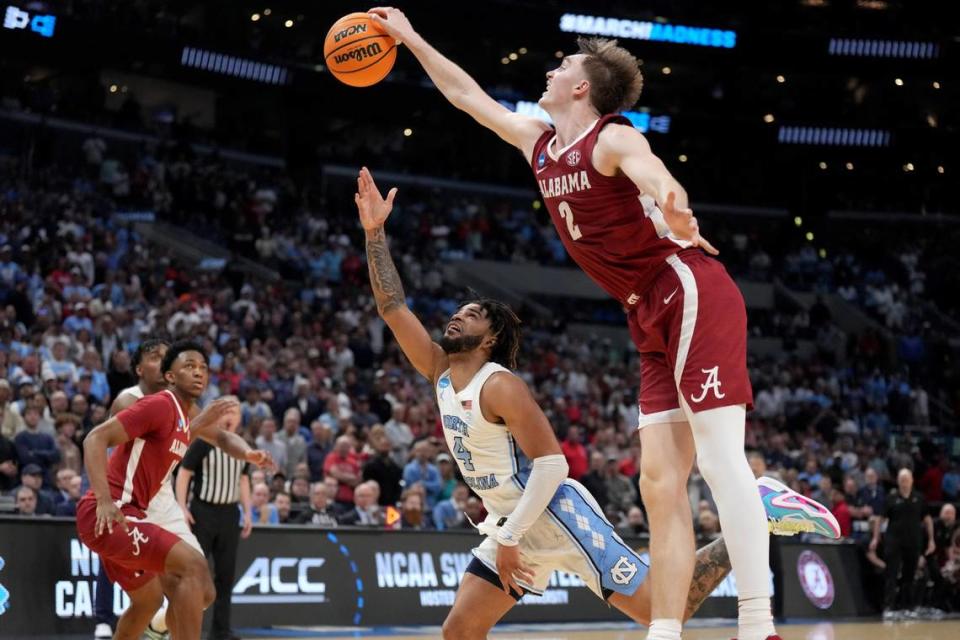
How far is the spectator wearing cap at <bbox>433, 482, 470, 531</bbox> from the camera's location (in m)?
14.1

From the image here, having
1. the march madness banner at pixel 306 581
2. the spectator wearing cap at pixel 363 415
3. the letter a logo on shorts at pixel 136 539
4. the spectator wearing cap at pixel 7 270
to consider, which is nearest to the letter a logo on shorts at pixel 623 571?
the letter a logo on shorts at pixel 136 539

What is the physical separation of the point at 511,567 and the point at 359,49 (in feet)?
8.57

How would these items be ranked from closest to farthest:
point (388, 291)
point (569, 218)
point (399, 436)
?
point (569, 218) < point (388, 291) < point (399, 436)

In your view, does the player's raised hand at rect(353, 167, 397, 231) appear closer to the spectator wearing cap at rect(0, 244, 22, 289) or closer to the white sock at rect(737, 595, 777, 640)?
the white sock at rect(737, 595, 777, 640)

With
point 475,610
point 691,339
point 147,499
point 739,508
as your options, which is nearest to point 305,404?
point 147,499

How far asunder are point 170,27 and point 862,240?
19.2 meters

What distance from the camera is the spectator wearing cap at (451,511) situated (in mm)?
14117

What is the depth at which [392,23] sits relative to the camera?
6023 mm

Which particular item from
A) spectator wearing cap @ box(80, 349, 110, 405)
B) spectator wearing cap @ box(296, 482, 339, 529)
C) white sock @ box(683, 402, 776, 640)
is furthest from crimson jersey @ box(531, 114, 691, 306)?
spectator wearing cap @ box(80, 349, 110, 405)

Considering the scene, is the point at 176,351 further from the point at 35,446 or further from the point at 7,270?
the point at 7,270

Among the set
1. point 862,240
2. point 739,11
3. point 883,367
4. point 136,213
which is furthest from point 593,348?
point 739,11

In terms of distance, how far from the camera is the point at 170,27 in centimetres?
2862

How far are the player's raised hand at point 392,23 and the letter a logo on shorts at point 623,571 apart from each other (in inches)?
105

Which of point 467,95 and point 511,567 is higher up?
point 467,95
